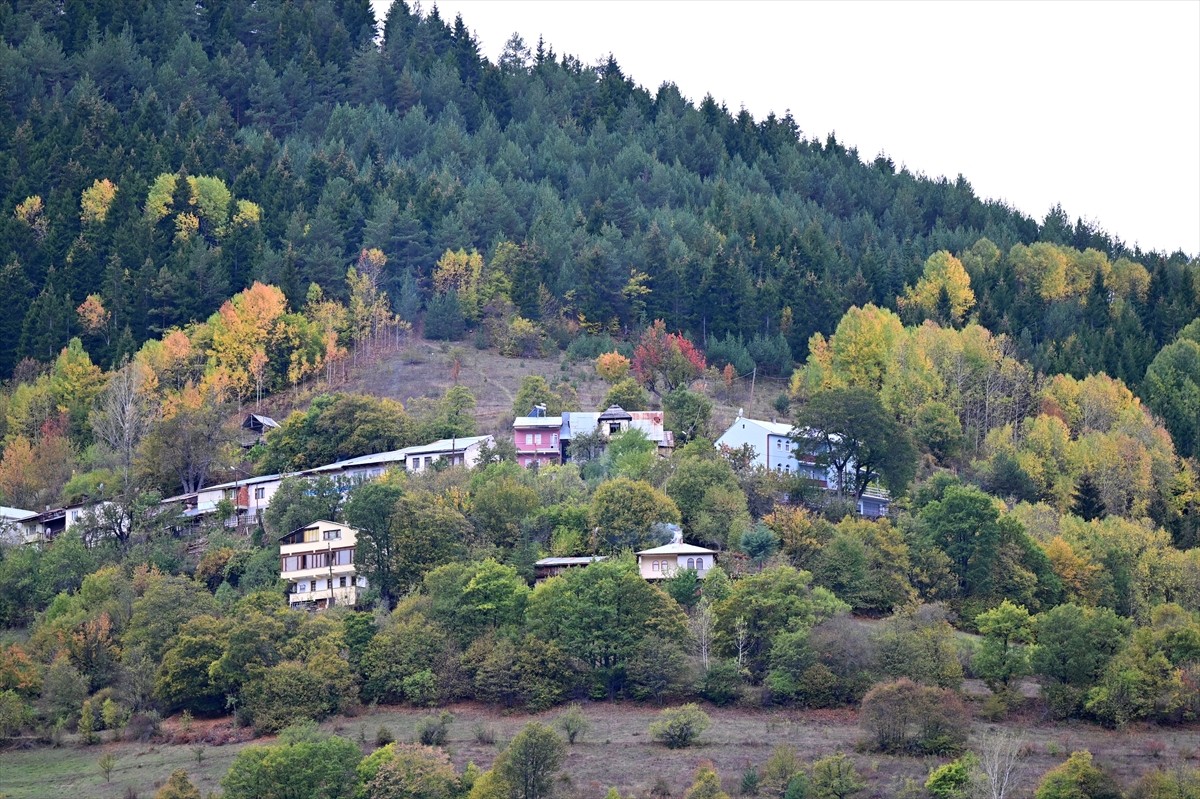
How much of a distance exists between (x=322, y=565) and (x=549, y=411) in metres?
17.5

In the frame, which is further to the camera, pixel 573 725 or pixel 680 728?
pixel 573 725

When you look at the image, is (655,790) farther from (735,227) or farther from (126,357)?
(735,227)

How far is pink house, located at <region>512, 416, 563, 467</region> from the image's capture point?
83.9 meters

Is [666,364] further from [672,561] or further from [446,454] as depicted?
[672,561]

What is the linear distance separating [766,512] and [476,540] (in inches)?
459

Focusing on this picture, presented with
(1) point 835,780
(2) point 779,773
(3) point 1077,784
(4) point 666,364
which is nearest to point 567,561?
(2) point 779,773

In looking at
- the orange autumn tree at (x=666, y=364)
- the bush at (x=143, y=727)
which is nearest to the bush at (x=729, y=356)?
the orange autumn tree at (x=666, y=364)

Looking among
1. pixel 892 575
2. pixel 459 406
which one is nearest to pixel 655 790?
pixel 892 575

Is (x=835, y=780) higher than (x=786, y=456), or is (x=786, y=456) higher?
(x=786, y=456)

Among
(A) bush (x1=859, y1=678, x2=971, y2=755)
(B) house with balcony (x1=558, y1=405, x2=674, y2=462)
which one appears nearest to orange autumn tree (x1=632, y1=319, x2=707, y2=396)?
(B) house with balcony (x1=558, y1=405, x2=674, y2=462)

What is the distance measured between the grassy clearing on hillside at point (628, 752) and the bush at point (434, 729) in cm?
29

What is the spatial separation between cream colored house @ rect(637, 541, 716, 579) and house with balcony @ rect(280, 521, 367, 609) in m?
10.6

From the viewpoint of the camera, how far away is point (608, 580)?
217 ft

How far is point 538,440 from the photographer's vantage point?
84.2 m
